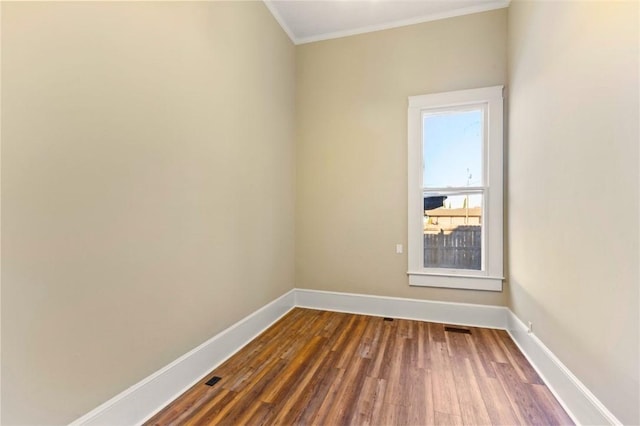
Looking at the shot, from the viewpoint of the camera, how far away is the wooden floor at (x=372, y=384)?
1.70 meters

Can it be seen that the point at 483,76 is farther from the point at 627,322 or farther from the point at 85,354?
the point at 85,354

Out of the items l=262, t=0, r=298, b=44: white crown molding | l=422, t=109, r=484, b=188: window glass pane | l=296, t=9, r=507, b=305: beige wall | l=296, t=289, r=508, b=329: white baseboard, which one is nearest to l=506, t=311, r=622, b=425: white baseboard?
l=296, t=289, r=508, b=329: white baseboard

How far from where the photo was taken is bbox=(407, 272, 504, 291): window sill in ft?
9.91

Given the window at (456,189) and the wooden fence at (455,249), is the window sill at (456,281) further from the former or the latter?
the wooden fence at (455,249)

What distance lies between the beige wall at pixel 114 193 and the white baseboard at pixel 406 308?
3.95ft

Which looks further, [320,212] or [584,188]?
[320,212]

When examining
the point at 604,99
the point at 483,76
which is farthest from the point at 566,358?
the point at 483,76

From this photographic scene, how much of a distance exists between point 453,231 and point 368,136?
1498 millimetres

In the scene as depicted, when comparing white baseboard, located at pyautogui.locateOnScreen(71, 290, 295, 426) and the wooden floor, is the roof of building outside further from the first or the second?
white baseboard, located at pyautogui.locateOnScreen(71, 290, 295, 426)

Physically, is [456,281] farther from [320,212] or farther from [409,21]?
[409,21]

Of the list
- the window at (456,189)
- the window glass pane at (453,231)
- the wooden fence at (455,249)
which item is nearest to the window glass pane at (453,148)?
the window at (456,189)

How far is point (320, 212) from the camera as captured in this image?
3.62m

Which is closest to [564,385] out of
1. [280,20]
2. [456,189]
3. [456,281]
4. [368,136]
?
[456,281]

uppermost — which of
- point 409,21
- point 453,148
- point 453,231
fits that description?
point 409,21
